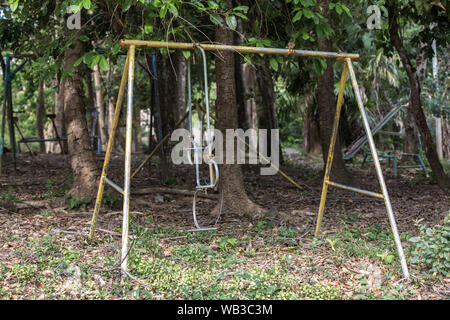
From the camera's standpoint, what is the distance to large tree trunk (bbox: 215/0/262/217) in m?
5.04

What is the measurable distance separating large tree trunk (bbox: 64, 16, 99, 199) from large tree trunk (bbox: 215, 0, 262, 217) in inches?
60.2

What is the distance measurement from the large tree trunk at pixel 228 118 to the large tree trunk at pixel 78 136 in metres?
1.53

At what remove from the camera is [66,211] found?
5.23 meters

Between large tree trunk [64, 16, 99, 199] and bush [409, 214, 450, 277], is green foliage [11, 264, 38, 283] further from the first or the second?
bush [409, 214, 450, 277]

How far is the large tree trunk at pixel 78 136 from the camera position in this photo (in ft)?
17.7

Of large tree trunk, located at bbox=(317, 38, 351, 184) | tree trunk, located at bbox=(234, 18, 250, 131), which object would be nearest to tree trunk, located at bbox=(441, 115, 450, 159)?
tree trunk, located at bbox=(234, 18, 250, 131)

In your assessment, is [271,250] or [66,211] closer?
[271,250]

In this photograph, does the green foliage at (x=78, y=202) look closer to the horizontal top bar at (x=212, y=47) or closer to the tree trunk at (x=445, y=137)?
the horizontal top bar at (x=212, y=47)

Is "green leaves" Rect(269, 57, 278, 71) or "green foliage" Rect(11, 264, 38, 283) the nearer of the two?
"green foliage" Rect(11, 264, 38, 283)

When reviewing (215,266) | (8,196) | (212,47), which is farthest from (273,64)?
(8,196)

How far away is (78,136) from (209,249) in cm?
239
